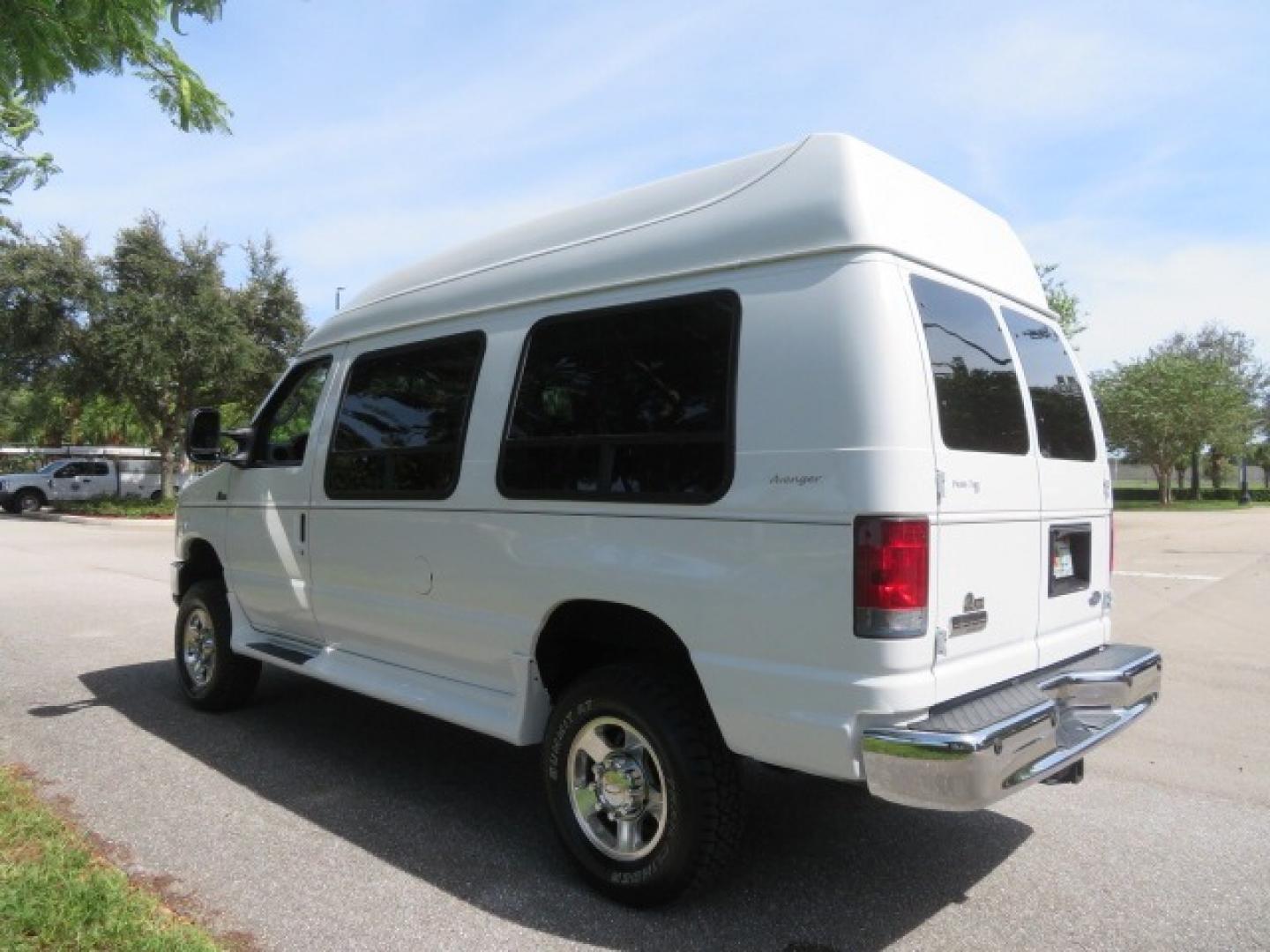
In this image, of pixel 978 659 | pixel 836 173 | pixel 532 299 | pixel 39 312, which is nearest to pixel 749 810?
pixel 978 659

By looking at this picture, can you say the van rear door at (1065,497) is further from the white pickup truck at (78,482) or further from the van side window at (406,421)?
the white pickup truck at (78,482)

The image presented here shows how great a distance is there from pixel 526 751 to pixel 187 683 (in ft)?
7.90

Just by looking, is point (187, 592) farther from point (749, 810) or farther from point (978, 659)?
point (978, 659)

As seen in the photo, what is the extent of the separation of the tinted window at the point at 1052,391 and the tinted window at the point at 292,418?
11.6 feet

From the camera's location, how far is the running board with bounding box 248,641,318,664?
16.3 feet

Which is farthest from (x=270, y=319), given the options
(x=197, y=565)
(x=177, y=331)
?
(x=197, y=565)

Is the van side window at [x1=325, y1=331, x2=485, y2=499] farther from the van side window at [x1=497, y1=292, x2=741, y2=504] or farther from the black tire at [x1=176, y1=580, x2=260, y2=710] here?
the black tire at [x1=176, y1=580, x2=260, y2=710]

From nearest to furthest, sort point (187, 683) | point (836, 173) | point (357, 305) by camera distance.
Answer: point (836, 173)
point (357, 305)
point (187, 683)

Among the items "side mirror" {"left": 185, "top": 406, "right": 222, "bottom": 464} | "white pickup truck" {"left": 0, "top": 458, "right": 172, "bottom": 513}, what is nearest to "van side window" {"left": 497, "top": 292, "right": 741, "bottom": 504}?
"side mirror" {"left": 185, "top": 406, "right": 222, "bottom": 464}

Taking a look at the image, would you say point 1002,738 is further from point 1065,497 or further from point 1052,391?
point 1052,391

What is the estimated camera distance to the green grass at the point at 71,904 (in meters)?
2.89

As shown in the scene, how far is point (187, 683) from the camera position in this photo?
5977 millimetres

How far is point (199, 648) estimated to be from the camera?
6012mm

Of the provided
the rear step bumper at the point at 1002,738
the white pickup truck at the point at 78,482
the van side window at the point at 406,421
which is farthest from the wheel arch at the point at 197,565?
the white pickup truck at the point at 78,482
